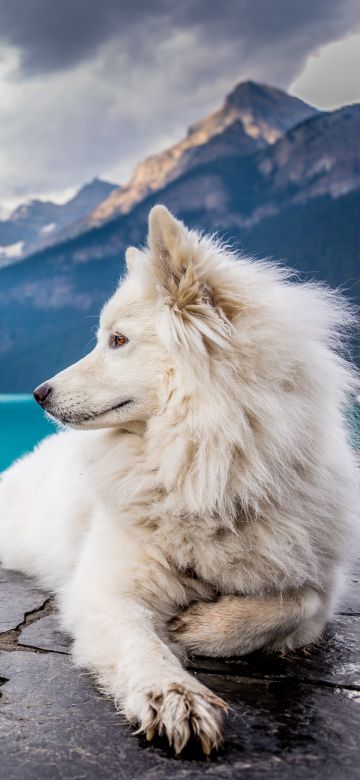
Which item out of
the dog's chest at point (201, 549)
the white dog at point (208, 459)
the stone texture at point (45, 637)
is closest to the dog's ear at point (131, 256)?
the white dog at point (208, 459)

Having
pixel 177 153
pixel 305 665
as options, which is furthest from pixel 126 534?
pixel 177 153

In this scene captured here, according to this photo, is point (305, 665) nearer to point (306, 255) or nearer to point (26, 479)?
point (26, 479)

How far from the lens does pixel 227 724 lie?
1511mm

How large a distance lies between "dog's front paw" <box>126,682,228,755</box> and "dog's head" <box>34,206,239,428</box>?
0.94 m

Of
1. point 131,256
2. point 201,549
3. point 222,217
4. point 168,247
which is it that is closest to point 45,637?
point 201,549

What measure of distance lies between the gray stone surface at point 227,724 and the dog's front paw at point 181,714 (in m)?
0.03

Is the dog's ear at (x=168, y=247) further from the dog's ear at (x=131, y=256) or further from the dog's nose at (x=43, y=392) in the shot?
the dog's nose at (x=43, y=392)

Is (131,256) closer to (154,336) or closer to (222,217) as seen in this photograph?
(154,336)

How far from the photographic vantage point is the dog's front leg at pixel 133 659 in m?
1.40

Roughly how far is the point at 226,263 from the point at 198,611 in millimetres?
1185

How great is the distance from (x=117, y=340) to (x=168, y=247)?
38 centimetres

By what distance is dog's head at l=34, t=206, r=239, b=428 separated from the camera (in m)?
2.12

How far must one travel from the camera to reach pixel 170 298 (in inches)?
86.4

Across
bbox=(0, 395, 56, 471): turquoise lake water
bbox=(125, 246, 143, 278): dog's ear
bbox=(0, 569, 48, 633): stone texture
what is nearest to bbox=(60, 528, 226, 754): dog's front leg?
bbox=(0, 569, 48, 633): stone texture
